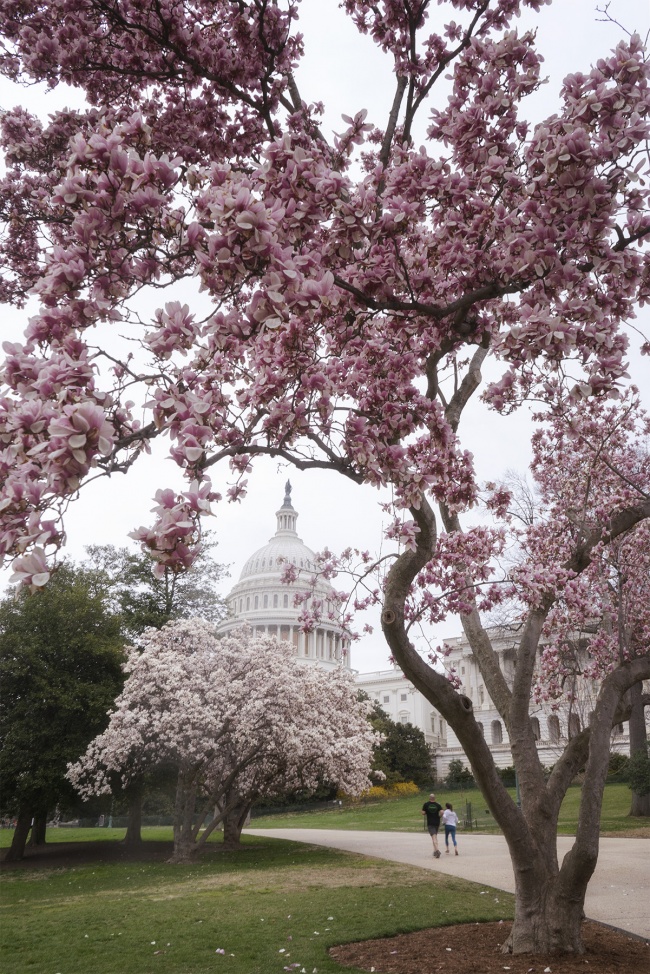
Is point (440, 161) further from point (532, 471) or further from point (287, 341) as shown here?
point (532, 471)

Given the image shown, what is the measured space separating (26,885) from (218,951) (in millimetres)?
10588

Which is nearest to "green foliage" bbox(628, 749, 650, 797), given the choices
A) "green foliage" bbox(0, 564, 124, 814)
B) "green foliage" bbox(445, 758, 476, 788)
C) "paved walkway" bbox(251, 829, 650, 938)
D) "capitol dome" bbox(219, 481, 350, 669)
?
"paved walkway" bbox(251, 829, 650, 938)

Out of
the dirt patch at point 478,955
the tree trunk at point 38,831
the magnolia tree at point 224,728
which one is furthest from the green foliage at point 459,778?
the dirt patch at point 478,955

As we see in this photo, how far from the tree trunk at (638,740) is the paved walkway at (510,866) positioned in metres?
8.09

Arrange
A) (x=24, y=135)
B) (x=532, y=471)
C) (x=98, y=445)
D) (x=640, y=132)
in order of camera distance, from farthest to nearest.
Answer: (x=532, y=471), (x=24, y=135), (x=640, y=132), (x=98, y=445)

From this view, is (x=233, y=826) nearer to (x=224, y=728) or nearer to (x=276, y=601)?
(x=224, y=728)

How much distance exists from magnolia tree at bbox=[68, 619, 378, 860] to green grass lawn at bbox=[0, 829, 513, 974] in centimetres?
322

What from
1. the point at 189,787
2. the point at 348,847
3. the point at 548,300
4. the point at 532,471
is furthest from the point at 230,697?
the point at 548,300

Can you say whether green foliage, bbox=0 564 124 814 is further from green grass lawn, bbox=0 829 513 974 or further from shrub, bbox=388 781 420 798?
shrub, bbox=388 781 420 798

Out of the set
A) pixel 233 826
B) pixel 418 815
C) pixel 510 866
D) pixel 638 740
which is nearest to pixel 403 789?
pixel 418 815

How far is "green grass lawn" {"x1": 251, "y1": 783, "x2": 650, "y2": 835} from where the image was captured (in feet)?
83.0

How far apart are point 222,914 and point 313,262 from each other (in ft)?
32.8

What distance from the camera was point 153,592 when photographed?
31438mm

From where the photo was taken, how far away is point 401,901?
1030cm
